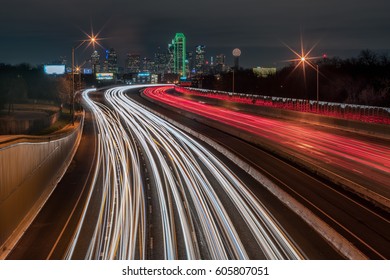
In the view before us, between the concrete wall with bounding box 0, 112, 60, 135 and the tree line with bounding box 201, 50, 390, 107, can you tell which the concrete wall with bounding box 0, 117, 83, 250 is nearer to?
the concrete wall with bounding box 0, 112, 60, 135

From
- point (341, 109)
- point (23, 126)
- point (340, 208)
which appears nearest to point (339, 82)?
point (341, 109)

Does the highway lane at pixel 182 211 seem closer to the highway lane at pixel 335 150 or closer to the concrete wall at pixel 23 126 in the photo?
the highway lane at pixel 335 150

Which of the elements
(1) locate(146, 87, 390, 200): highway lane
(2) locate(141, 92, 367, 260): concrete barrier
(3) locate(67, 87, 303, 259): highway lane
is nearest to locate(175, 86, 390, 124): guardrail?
(1) locate(146, 87, 390, 200): highway lane

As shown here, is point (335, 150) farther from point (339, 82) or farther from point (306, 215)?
point (339, 82)

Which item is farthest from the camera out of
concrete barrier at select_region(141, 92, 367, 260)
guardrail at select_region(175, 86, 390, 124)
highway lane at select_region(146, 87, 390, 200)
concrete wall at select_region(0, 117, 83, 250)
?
guardrail at select_region(175, 86, 390, 124)

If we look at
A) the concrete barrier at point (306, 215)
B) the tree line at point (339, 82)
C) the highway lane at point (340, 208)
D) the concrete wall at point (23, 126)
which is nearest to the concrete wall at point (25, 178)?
the concrete barrier at point (306, 215)
